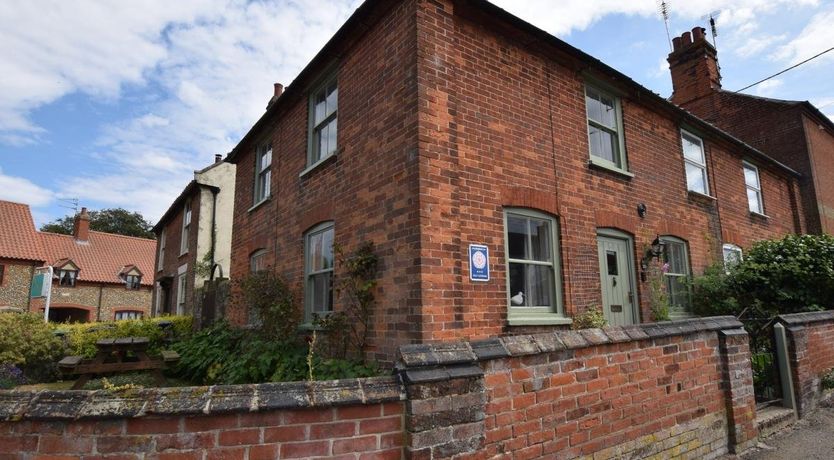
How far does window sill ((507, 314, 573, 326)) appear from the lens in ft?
19.2

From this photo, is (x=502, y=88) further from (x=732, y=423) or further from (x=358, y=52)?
(x=732, y=423)

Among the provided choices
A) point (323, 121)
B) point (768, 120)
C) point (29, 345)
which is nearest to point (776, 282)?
point (323, 121)

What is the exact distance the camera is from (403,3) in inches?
238

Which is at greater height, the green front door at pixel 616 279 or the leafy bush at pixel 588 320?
the green front door at pixel 616 279

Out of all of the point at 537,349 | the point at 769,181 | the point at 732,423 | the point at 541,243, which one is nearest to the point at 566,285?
the point at 541,243

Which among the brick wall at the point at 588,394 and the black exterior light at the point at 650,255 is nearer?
the brick wall at the point at 588,394

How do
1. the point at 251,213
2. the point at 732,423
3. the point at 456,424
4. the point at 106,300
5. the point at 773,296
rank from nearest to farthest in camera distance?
the point at 456,424 < the point at 732,423 < the point at 773,296 < the point at 251,213 < the point at 106,300

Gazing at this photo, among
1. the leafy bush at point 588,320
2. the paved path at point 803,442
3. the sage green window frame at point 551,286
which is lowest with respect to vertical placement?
the paved path at point 803,442

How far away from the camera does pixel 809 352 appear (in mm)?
6199

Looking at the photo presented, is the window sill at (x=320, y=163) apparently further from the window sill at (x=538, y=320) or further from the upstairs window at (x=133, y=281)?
the upstairs window at (x=133, y=281)

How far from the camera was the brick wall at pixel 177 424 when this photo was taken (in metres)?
2.36

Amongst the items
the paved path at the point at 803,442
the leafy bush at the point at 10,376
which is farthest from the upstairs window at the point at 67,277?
the paved path at the point at 803,442

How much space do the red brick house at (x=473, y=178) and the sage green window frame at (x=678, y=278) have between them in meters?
0.04

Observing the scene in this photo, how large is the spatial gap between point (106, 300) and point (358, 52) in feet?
100
